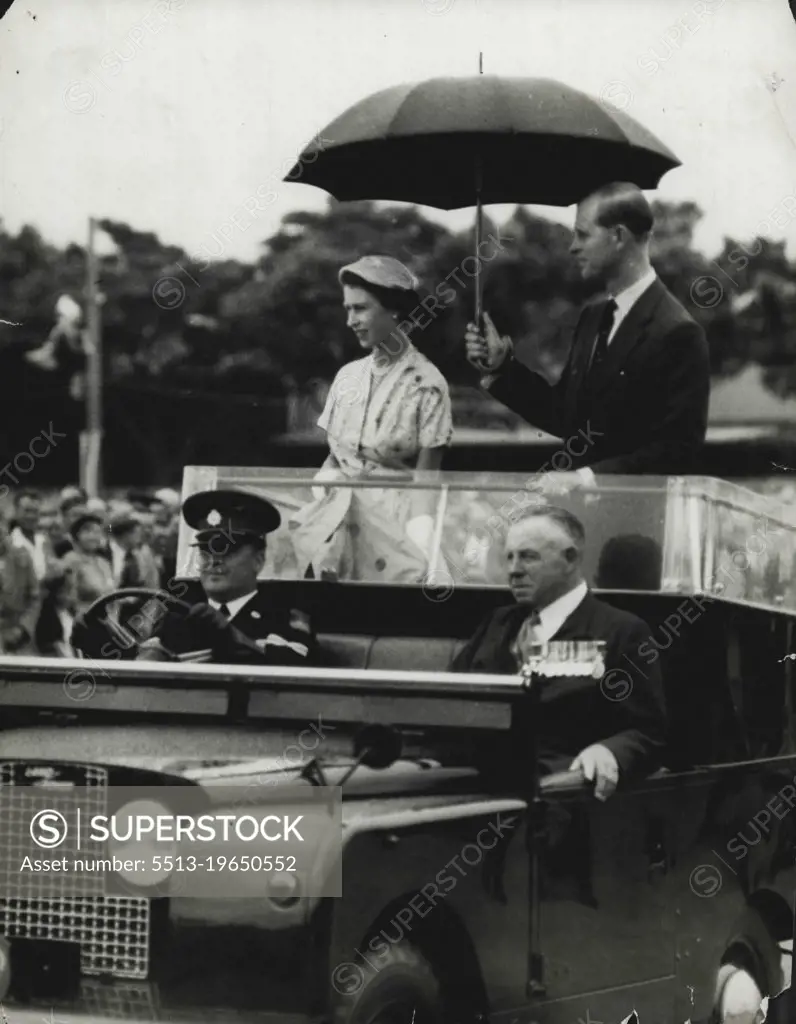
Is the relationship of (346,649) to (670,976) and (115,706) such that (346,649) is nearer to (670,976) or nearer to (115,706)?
(115,706)

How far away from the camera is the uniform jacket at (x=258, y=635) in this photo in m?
5.58

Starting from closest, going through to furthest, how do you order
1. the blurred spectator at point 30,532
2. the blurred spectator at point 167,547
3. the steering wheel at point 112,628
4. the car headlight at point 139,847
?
the car headlight at point 139,847 < the steering wheel at point 112,628 < the blurred spectator at point 167,547 < the blurred spectator at point 30,532

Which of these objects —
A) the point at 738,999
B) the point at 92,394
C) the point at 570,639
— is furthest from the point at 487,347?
the point at 738,999

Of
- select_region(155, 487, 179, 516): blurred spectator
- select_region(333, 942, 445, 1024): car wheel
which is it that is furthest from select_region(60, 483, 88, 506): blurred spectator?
select_region(333, 942, 445, 1024): car wheel

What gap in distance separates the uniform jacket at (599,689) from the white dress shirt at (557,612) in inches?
0.7

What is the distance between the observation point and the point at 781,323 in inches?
236

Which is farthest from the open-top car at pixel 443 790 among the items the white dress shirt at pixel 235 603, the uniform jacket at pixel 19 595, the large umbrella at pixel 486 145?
the large umbrella at pixel 486 145

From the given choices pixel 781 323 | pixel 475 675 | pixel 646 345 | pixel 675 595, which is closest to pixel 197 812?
pixel 475 675

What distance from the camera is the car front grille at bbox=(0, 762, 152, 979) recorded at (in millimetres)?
4668

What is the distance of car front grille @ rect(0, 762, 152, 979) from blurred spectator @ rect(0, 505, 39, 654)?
4.28 ft

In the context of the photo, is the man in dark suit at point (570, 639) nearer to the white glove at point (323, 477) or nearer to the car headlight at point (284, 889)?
the white glove at point (323, 477)

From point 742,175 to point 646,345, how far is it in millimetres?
751

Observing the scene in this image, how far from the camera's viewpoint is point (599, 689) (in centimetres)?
538

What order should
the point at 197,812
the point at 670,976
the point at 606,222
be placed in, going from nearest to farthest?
1. the point at 197,812
2. the point at 670,976
3. the point at 606,222
